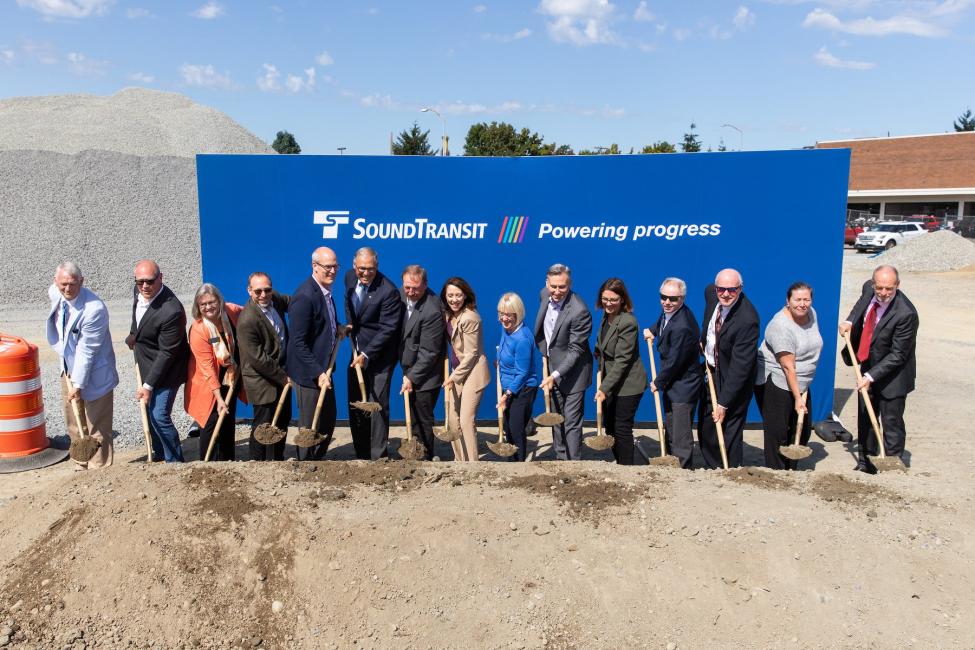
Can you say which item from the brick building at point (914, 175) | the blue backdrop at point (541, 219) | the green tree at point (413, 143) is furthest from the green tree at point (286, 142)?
the blue backdrop at point (541, 219)

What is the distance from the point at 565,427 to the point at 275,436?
2.34 meters

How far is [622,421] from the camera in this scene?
19.8 ft

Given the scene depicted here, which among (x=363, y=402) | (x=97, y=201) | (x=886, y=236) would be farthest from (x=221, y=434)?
(x=886, y=236)

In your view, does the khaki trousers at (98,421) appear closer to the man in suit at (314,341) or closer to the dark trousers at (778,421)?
the man in suit at (314,341)

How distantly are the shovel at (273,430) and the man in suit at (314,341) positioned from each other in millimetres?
157

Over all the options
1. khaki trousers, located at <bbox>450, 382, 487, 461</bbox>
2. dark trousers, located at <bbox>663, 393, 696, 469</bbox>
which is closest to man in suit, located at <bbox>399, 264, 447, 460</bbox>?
khaki trousers, located at <bbox>450, 382, 487, 461</bbox>

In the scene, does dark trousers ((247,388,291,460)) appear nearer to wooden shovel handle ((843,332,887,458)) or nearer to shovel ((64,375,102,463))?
shovel ((64,375,102,463))

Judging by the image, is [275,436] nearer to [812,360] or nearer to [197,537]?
[197,537]

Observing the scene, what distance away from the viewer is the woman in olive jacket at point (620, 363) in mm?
5832

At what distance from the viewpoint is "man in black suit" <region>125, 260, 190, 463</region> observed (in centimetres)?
567

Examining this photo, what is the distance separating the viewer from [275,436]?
5.82 meters

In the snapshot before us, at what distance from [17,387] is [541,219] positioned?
5.05 metres

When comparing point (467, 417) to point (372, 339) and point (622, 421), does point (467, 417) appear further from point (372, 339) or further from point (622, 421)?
point (622, 421)

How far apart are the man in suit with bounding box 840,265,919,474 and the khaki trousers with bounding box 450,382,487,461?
3.15m
